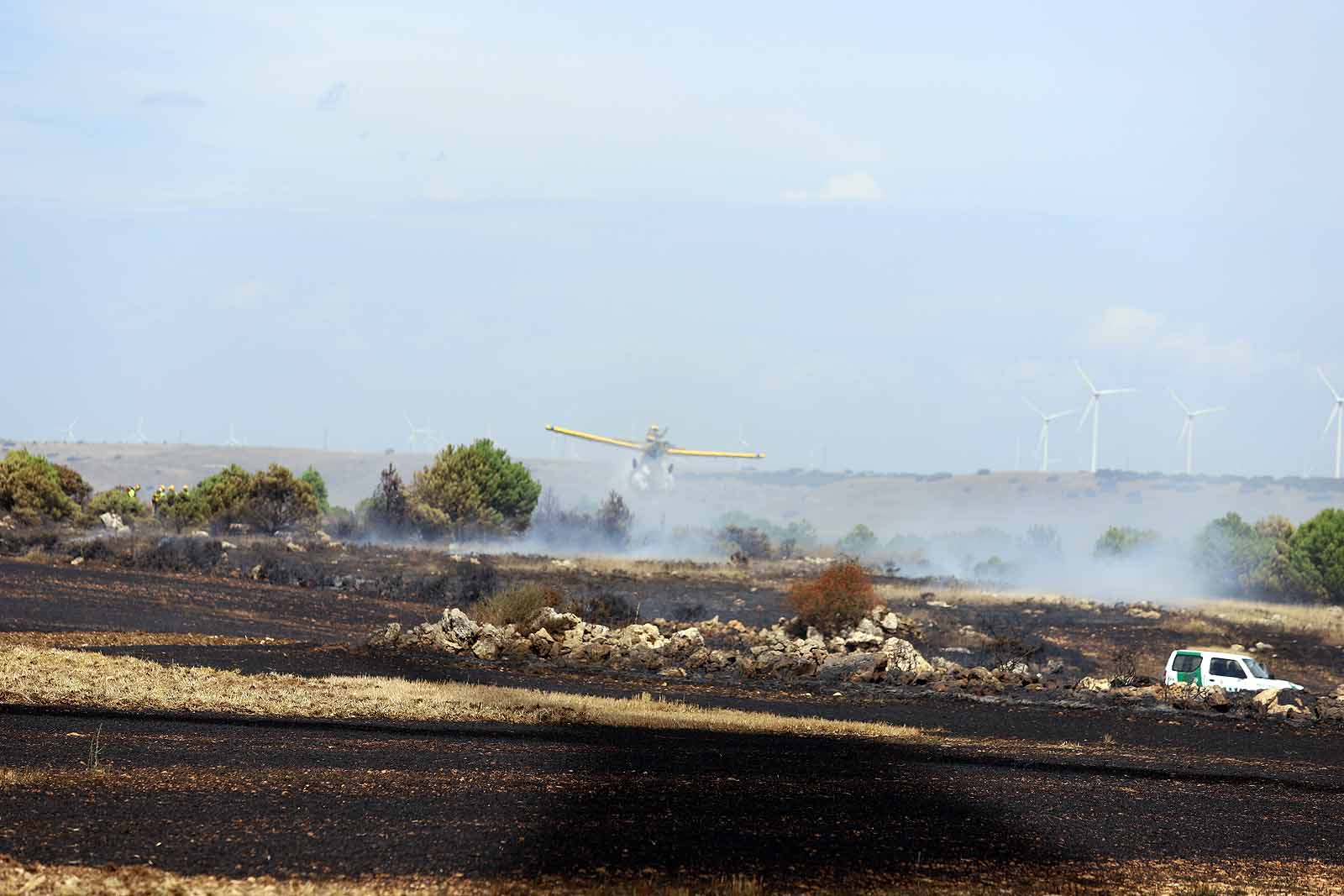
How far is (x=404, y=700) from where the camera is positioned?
25.7 meters

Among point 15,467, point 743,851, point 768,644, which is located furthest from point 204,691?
point 15,467

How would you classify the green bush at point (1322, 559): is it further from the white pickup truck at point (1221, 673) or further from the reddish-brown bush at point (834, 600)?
the white pickup truck at point (1221, 673)

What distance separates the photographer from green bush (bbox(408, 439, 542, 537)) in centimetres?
9638

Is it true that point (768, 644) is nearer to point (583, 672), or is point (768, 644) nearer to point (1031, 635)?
point (583, 672)

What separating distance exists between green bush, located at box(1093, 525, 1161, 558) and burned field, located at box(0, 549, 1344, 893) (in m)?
88.3

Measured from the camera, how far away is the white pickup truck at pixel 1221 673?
34.5 m

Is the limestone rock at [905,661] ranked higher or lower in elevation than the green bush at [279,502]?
lower

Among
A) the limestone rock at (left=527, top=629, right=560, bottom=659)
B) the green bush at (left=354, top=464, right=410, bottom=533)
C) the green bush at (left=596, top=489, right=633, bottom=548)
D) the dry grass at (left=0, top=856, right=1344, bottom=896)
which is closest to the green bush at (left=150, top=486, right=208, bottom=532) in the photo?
the green bush at (left=354, top=464, right=410, bottom=533)

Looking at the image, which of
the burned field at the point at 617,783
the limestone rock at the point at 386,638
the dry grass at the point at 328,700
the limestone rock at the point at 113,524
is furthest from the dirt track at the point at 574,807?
the limestone rock at the point at 113,524

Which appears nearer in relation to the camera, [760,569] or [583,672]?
[583,672]

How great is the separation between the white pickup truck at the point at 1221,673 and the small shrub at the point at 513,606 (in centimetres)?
1617

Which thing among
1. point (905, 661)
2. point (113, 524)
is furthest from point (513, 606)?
point (113, 524)

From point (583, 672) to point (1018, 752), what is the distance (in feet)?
44.8

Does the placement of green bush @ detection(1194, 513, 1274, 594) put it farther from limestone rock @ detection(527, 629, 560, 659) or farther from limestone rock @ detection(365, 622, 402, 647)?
limestone rock @ detection(365, 622, 402, 647)
